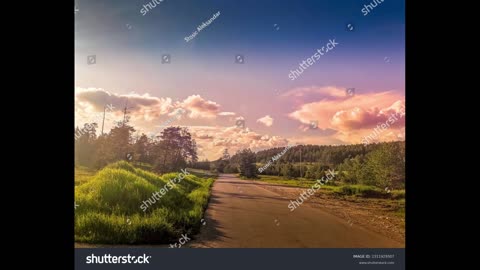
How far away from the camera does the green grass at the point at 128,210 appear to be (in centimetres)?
750

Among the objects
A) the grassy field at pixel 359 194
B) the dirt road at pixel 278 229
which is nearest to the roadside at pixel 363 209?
the grassy field at pixel 359 194

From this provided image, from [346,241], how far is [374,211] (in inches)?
69.0

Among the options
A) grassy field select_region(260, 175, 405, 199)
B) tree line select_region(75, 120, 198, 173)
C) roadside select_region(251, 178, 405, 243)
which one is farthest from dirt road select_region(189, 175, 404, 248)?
tree line select_region(75, 120, 198, 173)

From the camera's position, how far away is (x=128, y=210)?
7852mm

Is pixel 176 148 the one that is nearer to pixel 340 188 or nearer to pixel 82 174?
pixel 82 174

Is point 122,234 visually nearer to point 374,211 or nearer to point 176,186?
point 176,186

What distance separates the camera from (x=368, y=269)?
25.9 feet

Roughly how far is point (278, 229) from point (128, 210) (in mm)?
3652

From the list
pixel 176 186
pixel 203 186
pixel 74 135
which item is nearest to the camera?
pixel 74 135

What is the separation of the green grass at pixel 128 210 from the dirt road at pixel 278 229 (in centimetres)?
63

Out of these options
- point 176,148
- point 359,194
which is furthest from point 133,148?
point 359,194

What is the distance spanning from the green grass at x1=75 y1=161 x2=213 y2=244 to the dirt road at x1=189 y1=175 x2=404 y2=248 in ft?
2.08

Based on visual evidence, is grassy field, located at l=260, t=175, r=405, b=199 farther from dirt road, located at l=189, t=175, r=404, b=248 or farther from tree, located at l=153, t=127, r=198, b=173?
tree, located at l=153, t=127, r=198, b=173
